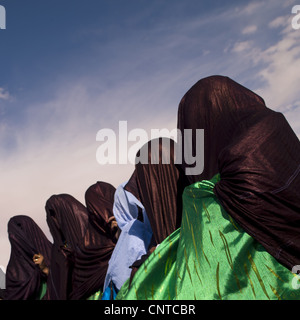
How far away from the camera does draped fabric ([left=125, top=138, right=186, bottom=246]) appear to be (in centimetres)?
329

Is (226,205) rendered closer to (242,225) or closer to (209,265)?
(242,225)

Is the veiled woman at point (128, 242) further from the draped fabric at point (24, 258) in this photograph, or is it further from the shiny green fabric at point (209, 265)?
the draped fabric at point (24, 258)

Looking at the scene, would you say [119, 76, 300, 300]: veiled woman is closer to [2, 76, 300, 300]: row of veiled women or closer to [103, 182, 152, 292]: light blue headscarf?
[2, 76, 300, 300]: row of veiled women

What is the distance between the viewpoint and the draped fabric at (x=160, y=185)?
3.29 meters

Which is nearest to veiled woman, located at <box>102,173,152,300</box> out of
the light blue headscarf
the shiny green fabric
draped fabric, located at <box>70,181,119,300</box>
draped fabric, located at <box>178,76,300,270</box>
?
the light blue headscarf

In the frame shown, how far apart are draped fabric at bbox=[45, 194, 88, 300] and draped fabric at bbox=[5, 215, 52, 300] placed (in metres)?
0.82

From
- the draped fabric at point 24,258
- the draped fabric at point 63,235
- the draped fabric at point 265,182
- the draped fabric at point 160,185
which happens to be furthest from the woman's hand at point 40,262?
the draped fabric at point 265,182

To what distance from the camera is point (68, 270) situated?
18.2 ft

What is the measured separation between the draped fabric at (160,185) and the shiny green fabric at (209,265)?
90 cm

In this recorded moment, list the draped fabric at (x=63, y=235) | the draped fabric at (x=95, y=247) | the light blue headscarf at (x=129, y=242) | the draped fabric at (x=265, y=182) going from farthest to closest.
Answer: the draped fabric at (x=63, y=235), the draped fabric at (x=95, y=247), the light blue headscarf at (x=129, y=242), the draped fabric at (x=265, y=182)

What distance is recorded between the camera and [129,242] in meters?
3.86
